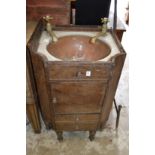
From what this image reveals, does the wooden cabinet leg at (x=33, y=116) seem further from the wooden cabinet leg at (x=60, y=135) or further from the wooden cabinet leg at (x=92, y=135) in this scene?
the wooden cabinet leg at (x=92, y=135)

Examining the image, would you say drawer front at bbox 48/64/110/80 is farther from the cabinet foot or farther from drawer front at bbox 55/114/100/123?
the cabinet foot

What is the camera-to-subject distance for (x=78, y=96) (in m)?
1.38

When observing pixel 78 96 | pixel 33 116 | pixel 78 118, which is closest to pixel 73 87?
pixel 78 96

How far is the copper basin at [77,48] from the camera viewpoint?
147cm

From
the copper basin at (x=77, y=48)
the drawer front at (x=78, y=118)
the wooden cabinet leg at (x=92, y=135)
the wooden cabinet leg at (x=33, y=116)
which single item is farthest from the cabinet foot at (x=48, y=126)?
the copper basin at (x=77, y=48)

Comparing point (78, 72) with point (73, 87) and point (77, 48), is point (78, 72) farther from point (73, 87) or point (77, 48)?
point (77, 48)

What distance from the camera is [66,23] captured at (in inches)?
66.1

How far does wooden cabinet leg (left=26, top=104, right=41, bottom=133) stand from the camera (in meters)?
1.53

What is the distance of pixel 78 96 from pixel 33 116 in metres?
0.44

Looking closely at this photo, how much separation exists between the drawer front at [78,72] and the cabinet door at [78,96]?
45mm
